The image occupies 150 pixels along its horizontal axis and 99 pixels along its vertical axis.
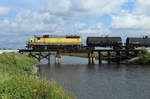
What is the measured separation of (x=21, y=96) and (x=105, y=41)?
138 feet

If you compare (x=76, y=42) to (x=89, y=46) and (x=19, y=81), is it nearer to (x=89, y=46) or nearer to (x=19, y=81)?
(x=89, y=46)

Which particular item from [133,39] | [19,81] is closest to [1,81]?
[19,81]

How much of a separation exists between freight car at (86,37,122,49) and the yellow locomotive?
9.17ft

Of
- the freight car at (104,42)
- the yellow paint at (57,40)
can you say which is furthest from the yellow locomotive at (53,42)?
the freight car at (104,42)

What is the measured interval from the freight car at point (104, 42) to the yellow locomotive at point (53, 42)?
2796 millimetres

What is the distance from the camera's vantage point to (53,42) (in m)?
49.6

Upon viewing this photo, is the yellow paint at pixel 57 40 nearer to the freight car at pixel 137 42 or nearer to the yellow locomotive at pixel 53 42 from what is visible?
the yellow locomotive at pixel 53 42

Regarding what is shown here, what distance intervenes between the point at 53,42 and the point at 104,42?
1288cm

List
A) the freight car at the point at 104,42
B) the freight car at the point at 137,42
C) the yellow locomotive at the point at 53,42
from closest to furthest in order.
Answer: the yellow locomotive at the point at 53,42 < the freight car at the point at 104,42 < the freight car at the point at 137,42

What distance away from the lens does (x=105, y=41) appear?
5106cm

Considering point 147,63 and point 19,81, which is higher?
point 19,81

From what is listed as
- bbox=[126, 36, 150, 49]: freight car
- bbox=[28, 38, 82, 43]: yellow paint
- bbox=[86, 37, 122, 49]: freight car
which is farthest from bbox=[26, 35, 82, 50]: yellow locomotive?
bbox=[126, 36, 150, 49]: freight car

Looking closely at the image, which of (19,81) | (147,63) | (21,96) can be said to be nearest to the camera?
(21,96)

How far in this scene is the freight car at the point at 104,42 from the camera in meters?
51.0
